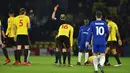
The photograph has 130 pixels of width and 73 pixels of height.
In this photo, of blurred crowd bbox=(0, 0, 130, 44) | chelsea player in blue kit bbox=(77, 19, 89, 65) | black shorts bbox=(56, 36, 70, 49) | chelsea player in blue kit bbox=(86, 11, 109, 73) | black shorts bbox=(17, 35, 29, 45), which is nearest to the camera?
chelsea player in blue kit bbox=(86, 11, 109, 73)

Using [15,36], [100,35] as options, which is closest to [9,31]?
[15,36]

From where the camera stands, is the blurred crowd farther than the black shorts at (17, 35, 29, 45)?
Yes

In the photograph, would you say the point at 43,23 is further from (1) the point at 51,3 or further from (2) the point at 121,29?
(2) the point at 121,29

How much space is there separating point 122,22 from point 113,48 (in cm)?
1529

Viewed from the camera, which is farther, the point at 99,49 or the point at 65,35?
the point at 65,35

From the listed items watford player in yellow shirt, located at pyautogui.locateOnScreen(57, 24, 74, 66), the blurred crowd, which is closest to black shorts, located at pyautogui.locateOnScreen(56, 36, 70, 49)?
watford player in yellow shirt, located at pyautogui.locateOnScreen(57, 24, 74, 66)

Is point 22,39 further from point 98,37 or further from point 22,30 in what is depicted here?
point 98,37

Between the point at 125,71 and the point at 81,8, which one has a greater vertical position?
the point at 81,8

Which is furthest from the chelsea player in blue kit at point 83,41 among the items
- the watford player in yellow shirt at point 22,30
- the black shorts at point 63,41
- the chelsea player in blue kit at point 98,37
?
the chelsea player in blue kit at point 98,37

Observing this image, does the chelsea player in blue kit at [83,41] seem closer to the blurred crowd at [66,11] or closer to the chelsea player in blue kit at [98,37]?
the chelsea player in blue kit at [98,37]

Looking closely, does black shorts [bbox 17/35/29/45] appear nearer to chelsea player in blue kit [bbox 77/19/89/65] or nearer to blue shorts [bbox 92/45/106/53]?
chelsea player in blue kit [bbox 77/19/89/65]

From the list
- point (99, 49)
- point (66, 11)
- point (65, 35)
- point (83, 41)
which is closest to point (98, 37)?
point (99, 49)

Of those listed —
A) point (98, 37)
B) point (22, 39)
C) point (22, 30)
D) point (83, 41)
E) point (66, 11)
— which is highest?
point (66, 11)

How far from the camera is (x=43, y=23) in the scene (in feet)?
114
